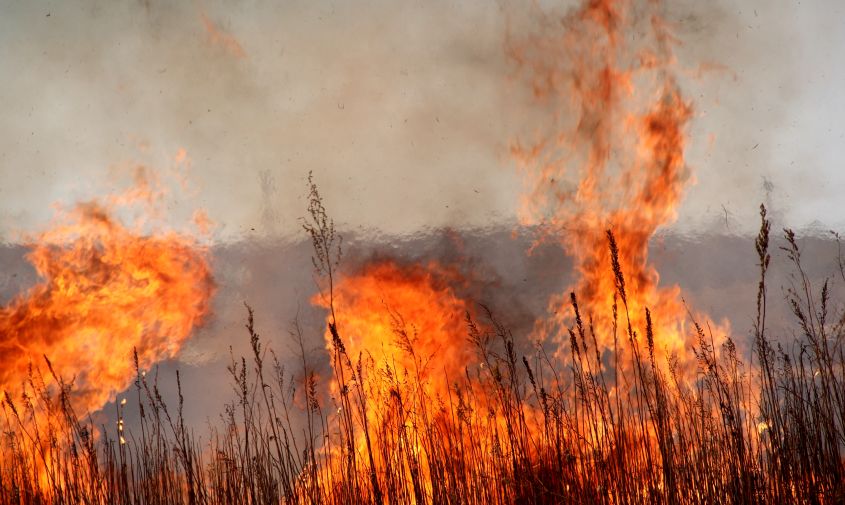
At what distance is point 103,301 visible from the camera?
21.2 feet

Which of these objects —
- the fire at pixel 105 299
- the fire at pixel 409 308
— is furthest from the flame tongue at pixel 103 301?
the fire at pixel 409 308

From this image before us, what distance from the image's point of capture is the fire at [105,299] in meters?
6.21

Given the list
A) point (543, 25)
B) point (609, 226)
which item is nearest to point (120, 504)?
point (609, 226)

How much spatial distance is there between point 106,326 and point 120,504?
13.6 feet

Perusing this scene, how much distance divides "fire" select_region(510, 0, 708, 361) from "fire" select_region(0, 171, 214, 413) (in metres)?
3.75

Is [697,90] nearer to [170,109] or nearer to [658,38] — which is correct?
[658,38]

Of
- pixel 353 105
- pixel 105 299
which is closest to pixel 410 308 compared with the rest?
pixel 353 105

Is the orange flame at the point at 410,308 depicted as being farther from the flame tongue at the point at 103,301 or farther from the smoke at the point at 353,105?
the flame tongue at the point at 103,301

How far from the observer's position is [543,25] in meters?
6.64

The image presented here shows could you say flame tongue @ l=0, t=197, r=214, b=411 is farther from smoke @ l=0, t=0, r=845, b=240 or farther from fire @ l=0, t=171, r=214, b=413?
smoke @ l=0, t=0, r=845, b=240

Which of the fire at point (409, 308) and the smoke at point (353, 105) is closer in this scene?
the fire at point (409, 308)

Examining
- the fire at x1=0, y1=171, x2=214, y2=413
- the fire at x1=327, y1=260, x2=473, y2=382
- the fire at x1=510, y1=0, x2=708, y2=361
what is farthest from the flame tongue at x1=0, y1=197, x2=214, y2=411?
the fire at x1=510, y1=0, x2=708, y2=361

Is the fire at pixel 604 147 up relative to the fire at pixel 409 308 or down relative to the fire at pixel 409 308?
up

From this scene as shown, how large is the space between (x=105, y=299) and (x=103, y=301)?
0.03 m
